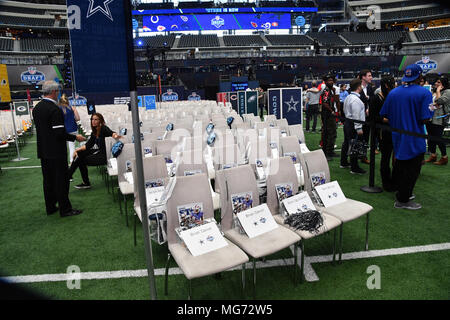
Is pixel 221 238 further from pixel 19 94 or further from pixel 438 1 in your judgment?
pixel 19 94

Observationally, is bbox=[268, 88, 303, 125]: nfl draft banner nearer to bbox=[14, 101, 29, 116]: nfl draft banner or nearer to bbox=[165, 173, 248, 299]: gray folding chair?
bbox=[165, 173, 248, 299]: gray folding chair

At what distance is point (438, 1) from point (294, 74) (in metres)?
25.3

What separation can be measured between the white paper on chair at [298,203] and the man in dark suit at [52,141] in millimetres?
2735

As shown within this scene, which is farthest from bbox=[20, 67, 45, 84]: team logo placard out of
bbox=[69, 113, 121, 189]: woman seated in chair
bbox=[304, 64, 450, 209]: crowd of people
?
bbox=[304, 64, 450, 209]: crowd of people

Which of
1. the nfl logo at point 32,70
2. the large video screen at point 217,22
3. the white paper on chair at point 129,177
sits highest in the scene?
the large video screen at point 217,22

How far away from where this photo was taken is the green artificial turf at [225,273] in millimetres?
2576

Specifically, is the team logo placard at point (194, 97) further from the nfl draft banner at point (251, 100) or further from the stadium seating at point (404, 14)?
the stadium seating at point (404, 14)

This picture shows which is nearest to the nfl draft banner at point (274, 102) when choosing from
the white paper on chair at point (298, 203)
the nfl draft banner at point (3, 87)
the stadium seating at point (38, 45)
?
the white paper on chair at point (298, 203)

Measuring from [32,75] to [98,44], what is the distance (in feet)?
101

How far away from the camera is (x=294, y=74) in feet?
82.8

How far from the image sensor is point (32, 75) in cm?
2723
